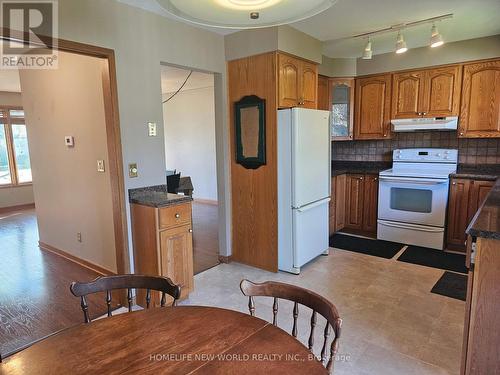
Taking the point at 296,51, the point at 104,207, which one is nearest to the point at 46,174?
the point at 104,207

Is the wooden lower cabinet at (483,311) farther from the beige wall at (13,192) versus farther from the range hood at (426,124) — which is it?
the beige wall at (13,192)

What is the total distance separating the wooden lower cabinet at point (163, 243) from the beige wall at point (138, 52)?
0.22 m

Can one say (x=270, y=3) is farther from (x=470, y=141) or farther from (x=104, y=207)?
(x=470, y=141)

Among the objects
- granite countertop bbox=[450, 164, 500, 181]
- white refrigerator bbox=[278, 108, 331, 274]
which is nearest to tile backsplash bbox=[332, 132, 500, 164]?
granite countertop bbox=[450, 164, 500, 181]

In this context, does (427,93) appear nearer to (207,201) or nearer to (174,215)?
(174,215)

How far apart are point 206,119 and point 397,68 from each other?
3777 millimetres

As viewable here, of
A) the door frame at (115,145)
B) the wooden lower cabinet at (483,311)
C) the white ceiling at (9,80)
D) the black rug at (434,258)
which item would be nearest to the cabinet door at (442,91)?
the black rug at (434,258)

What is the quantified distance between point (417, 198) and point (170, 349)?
3773mm

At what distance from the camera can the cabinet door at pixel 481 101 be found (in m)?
3.73

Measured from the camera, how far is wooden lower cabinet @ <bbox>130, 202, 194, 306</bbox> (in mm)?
2564

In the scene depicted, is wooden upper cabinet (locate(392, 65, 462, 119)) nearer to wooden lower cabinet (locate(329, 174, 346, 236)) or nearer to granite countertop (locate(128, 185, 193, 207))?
wooden lower cabinet (locate(329, 174, 346, 236))

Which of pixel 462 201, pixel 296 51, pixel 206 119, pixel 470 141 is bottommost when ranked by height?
pixel 462 201

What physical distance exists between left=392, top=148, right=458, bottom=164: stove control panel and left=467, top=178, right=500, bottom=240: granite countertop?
2.23 meters

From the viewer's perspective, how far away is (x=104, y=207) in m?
3.16
